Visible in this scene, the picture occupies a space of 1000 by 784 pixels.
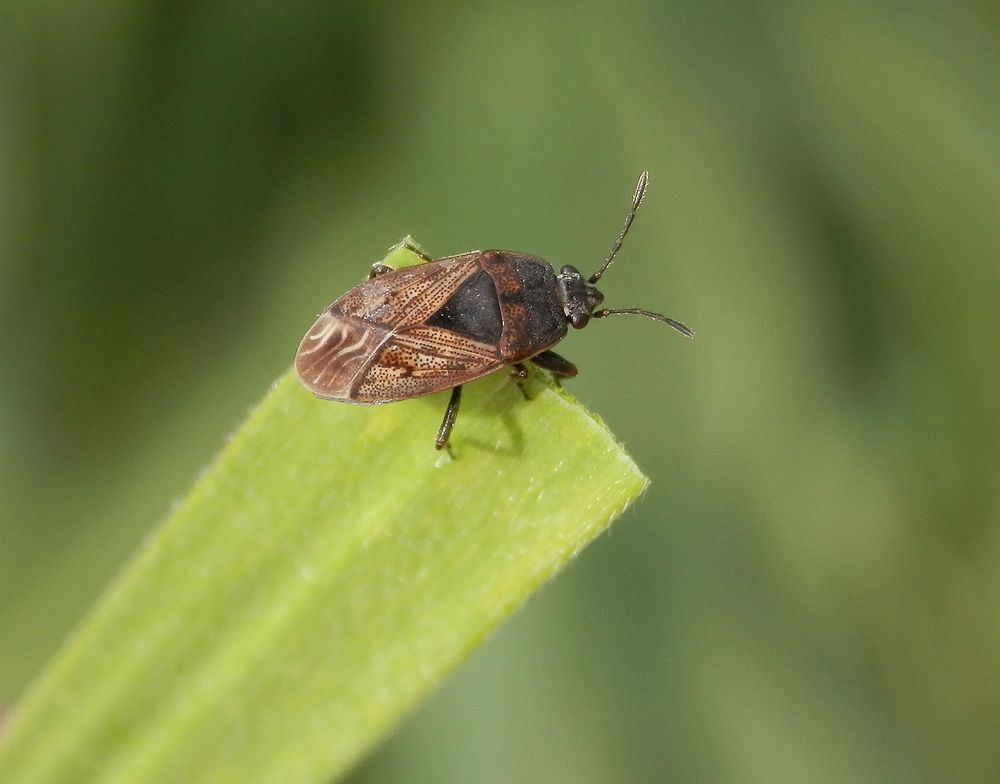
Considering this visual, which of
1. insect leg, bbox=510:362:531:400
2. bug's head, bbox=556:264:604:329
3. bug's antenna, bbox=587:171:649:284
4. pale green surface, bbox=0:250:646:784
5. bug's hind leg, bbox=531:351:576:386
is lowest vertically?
pale green surface, bbox=0:250:646:784

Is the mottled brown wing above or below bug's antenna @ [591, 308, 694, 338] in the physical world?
below

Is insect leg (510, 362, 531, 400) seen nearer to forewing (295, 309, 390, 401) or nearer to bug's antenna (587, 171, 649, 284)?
forewing (295, 309, 390, 401)

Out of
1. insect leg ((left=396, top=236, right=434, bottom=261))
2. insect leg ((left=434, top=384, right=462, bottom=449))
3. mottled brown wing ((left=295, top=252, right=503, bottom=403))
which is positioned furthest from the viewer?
mottled brown wing ((left=295, top=252, right=503, bottom=403))

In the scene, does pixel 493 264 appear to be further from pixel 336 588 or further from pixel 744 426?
pixel 336 588

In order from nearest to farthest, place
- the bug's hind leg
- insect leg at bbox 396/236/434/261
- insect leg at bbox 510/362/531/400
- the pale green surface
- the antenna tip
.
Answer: the pale green surface
insect leg at bbox 396/236/434/261
insect leg at bbox 510/362/531/400
the bug's hind leg
the antenna tip

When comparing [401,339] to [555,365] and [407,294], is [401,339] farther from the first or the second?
[555,365]

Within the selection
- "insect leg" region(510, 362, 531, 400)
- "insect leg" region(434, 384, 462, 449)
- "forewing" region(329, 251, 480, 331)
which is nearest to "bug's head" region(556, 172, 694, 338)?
"forewing" region(329, 251, 480, 331)

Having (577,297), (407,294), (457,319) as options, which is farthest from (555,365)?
(407,294)

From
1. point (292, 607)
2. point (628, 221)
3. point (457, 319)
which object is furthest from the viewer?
point (628, 221)
